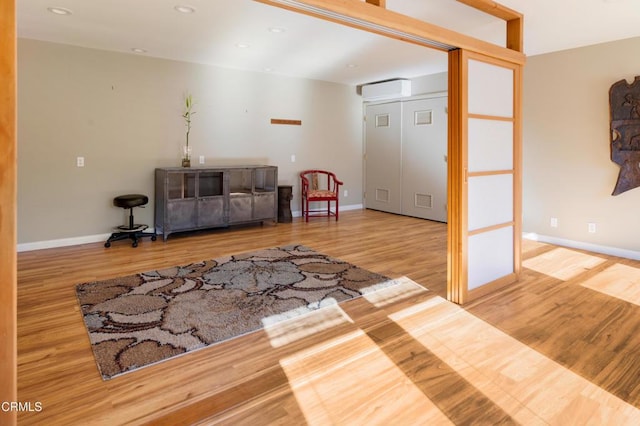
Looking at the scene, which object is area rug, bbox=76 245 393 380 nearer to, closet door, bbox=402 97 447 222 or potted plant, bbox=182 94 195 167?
potted plant, bbox=182 94 195 167

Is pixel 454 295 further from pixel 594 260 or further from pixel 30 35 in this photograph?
pixel 30 35

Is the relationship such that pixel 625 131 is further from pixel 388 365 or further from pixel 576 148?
pixel 388 365

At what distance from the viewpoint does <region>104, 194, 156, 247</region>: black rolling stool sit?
16.7 ft

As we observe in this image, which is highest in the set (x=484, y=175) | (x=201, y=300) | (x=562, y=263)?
(x=484, y=175)

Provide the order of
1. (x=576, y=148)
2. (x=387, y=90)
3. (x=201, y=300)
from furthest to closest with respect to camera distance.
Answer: (x=387, y=90) < (x=576, y=148) < (x=201, y=300)

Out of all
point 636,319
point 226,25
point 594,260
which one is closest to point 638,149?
point 594,260

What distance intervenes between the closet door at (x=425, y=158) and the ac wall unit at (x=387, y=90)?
9.7 inches

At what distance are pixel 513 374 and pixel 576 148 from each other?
12.8ft

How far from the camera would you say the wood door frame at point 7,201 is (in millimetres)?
1211

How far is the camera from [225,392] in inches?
80.2

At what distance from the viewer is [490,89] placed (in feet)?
11.1

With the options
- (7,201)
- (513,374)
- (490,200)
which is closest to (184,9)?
(7,201)

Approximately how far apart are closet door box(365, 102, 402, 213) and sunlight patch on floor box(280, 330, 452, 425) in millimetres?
5432

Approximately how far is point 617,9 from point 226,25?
12.2 feet
